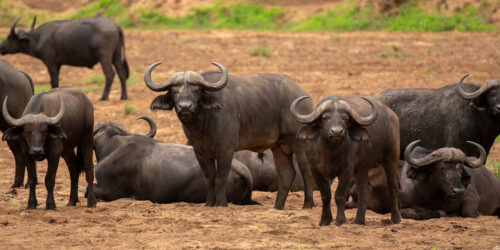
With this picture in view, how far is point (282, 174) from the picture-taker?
12.0 meters

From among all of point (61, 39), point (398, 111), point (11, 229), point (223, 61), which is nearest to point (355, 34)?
point (223, 61)

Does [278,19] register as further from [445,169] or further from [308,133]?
[308,133]

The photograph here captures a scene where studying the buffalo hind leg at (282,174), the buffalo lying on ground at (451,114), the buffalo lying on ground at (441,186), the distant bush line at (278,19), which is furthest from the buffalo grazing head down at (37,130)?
the distant bush line at (278,19)

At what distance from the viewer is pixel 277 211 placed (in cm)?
1074

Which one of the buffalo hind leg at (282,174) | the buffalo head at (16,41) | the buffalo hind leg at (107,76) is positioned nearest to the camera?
the buffalo hind leg at (282,174)

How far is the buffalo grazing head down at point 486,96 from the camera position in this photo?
39.0 feet

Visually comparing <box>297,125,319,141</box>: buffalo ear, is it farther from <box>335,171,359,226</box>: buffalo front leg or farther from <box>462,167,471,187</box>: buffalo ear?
<box>462,167,471,187</box>: buffalo ear

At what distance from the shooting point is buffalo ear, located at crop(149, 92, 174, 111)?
1087cm

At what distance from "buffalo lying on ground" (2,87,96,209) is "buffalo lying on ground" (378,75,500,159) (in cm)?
466

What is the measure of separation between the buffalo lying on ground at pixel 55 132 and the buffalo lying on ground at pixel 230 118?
0.96m

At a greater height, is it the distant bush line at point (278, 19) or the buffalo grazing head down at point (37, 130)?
the distant bush line at point (278, 19)

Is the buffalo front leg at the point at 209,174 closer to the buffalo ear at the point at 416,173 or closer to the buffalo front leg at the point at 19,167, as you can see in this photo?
the buffalo ear at the point at 416,173

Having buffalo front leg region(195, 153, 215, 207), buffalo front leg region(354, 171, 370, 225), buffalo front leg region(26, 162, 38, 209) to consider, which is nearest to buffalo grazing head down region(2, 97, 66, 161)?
buffalo front leg region(26, 162, 38, 209)

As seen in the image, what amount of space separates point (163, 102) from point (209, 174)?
1145 mm
